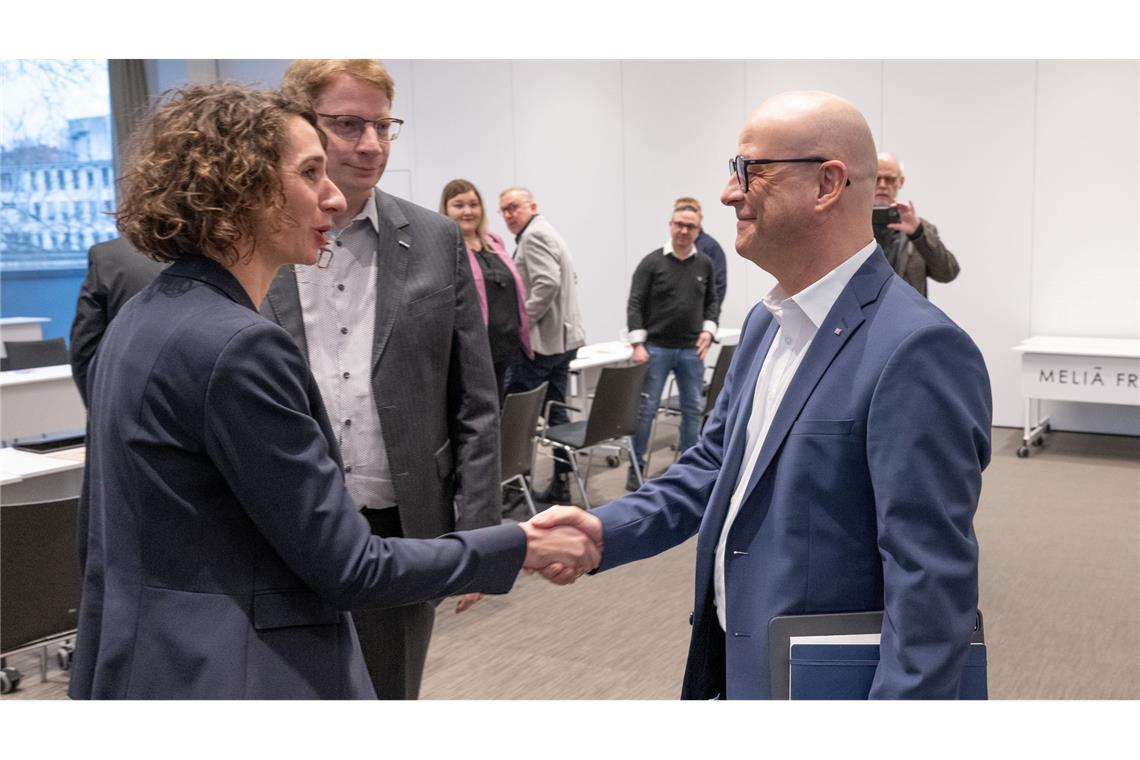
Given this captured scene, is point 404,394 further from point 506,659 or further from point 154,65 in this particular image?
point 154,65

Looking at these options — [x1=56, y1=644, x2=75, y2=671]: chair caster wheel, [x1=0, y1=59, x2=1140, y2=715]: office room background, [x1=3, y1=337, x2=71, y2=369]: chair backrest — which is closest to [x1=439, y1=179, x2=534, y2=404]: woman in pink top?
[x1=56, y1=644, x2=75, y2=671]: chair caster wheel

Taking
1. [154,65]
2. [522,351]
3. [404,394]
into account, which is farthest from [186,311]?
[154,65]

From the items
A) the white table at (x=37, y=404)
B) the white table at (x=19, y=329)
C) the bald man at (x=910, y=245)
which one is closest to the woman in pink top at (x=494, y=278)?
the bald man at (x=910, y=245)

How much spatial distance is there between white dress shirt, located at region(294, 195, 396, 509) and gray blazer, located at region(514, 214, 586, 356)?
3.96 m

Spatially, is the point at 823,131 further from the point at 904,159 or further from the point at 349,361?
the point at 904,159

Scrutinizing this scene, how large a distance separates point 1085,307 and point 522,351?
4713 mm

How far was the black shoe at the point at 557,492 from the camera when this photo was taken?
245 inches

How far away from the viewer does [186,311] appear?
1.30 metres

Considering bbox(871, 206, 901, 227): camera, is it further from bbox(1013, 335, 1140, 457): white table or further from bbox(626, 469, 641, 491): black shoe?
bbox(1013, 335, 1140, 457): white table

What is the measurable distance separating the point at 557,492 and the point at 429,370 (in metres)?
4.13

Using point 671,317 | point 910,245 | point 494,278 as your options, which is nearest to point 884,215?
point 910,245

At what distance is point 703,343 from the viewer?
6.79 m

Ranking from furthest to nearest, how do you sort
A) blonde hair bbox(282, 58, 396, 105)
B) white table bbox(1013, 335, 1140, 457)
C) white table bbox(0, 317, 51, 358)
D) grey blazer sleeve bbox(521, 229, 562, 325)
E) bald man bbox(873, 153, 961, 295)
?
white table bbox(0, 317, 51, 358) < white table bbox(1013, 335, 1140, 457) < grey blazer sleeve bbox(521, 229, 562, 325) < bald man bbox(873, 153, 961, 295) < blonde hair bbox(282, 58, 396, 105)

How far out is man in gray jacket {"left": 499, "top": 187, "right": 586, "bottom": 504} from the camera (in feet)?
20.3
